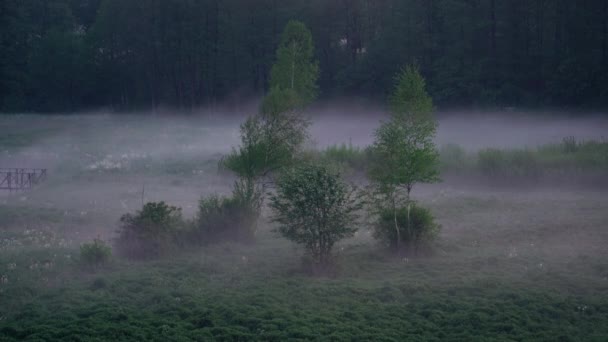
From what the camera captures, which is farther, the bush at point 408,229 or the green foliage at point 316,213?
the bush at point 408,229

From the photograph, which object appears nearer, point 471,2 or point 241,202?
point 241,202

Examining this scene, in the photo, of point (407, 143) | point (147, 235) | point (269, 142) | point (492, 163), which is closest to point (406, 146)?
point (407, 143)

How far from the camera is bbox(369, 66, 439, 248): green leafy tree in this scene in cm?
1361

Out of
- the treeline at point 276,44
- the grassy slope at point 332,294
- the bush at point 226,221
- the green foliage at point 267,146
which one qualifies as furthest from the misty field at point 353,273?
the treeline at point 276,44

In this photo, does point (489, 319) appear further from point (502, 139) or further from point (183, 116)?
point (183, 116)

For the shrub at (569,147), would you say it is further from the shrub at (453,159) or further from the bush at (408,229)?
the bush at (408,229)

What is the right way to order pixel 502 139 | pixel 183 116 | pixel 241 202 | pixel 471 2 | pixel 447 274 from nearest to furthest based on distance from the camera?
pixel 447 274 → pixel 241 202 → pixel 502 139 → pixel 471 2 → pixel 183 116

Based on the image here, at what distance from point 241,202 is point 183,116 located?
129 feet

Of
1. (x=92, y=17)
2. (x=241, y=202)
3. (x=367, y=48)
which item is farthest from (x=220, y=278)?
(x=92, y=17)

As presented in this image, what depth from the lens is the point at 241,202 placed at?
15.2 metres

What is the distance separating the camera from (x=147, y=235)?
44.3 feet

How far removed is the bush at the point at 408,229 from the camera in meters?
13.5

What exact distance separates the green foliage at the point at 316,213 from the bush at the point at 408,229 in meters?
1.50

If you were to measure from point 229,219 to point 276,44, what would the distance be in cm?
3679
